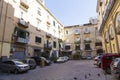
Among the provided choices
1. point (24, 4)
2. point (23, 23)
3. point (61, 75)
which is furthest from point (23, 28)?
point (61, 75)

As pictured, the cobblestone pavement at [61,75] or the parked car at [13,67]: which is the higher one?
the parked car at [13,67]

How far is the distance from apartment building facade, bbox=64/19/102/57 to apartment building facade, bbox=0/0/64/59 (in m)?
15.9

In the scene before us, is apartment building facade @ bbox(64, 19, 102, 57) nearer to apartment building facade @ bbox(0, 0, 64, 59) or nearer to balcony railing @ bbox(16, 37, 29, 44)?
apartment building facade @ bbox(0, 0, 64, 59)

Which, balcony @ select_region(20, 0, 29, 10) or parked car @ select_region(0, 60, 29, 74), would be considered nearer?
parked car @ select_region(0, 60, 29, 74)

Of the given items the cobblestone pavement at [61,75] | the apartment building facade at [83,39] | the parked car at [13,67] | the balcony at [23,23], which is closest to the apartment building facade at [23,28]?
the balcony at [23,23]

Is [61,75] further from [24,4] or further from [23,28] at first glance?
[24,4]

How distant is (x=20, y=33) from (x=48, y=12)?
15596mm

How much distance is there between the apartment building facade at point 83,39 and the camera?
49.5m

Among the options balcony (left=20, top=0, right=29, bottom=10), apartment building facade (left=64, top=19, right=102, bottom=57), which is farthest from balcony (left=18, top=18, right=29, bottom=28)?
apartment building facade (left=64, top=19, right=102, bottom=57)

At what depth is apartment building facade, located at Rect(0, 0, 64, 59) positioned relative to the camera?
802 inches

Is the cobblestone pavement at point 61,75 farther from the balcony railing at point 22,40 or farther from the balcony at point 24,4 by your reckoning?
the balcony at point 24,4

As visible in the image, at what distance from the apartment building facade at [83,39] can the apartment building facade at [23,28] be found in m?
15.9

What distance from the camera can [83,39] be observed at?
51.6 m

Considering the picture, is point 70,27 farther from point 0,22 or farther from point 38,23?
point 0,22
